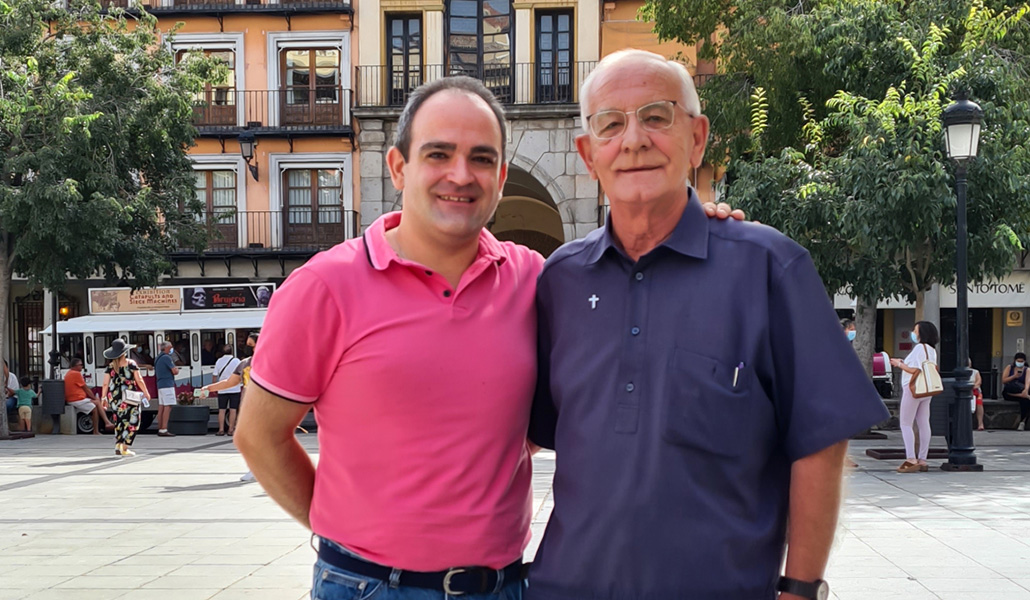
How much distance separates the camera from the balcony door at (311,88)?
28.2 m

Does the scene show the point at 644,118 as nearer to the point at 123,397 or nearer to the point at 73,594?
the point at 73,594

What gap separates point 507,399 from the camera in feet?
8.31

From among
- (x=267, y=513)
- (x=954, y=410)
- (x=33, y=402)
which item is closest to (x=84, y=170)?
(x=33, y=402)

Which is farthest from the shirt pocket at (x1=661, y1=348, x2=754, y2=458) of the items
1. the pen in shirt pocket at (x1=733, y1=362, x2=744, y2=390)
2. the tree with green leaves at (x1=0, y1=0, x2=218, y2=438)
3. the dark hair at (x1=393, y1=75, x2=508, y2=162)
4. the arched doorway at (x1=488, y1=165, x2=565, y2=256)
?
the arched doorway at (x1=488, y1=165, x2=565, y2=256)

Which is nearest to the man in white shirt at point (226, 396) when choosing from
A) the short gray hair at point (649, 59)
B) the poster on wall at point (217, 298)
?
the poster on wall at point (217, 298)

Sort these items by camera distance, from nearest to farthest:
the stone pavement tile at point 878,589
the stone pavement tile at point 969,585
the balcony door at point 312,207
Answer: the stone pavement tile at point 878,589
the stone pavement tile at point 969,585
the balcony door at point 312,207

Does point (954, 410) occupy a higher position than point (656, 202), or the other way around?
point (656, 202)

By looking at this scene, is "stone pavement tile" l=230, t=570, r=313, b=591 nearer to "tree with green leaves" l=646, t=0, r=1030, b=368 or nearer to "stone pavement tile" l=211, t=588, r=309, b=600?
"stone pavement tile" l=211, t=588, r=309, b=600

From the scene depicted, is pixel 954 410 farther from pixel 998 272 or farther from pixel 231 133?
pixel 231 133

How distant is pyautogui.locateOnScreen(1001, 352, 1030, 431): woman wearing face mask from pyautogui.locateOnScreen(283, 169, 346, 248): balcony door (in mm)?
15763

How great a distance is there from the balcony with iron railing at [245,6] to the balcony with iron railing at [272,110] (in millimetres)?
1912

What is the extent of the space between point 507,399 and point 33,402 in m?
21.9

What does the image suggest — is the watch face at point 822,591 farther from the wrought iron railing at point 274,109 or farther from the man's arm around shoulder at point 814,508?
the wrought iron railing at point 274,109

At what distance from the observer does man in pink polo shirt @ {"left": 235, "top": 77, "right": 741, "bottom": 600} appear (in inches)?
97.7
